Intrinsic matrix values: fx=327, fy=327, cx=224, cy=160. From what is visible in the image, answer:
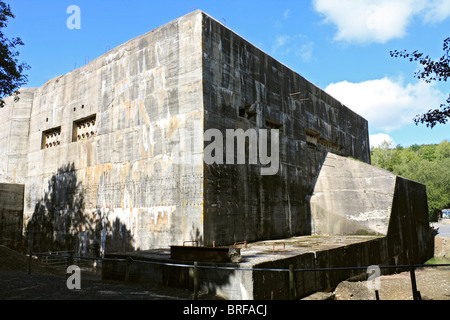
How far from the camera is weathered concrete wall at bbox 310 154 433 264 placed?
53.4 ft

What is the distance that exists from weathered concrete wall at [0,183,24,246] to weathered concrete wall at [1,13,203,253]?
65 cm

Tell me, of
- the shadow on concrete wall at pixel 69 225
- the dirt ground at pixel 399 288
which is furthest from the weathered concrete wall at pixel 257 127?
the shadow on concrete wall at pixel 69 225

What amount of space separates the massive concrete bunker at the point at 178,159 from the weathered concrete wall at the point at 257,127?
0.21ft

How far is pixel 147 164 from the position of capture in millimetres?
13516

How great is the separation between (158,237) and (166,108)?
16.8 feet

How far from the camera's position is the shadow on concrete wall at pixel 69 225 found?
14.2 meters

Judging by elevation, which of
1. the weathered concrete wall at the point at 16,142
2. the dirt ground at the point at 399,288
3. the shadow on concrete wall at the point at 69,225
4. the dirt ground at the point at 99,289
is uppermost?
the weathered concrete wall at the point at 16,142

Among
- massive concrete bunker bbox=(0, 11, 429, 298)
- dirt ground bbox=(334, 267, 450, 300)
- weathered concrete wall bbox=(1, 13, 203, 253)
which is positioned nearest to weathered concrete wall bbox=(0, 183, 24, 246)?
massive concrete bunker bbox=(0, 11, 429, 298)

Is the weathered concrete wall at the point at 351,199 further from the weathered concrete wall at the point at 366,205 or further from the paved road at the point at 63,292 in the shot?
the paved road at the point at 63,292

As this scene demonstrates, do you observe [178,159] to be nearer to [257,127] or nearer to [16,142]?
[257,127]

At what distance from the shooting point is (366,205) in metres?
16.6

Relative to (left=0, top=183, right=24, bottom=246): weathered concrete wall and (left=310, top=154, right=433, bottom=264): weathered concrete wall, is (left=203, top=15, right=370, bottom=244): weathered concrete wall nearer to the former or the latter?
(left=310, top=154, right=433, bottom=264): weathered concrete wall
